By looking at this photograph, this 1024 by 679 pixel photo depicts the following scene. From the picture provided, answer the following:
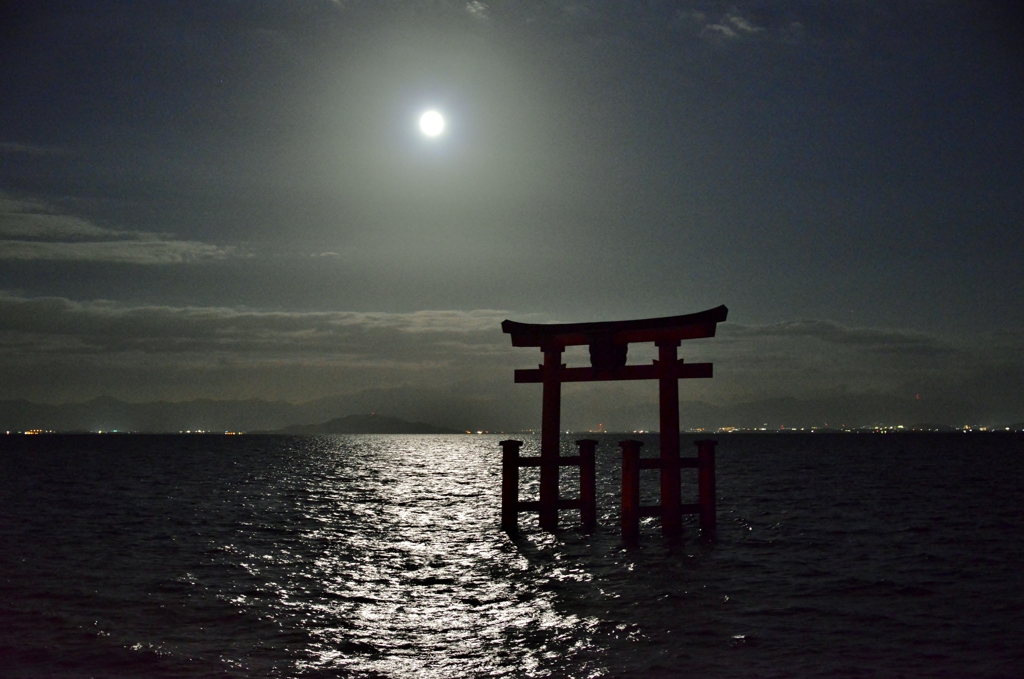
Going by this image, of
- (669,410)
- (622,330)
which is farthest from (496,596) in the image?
(622,330)

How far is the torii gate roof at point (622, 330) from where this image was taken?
60.5 feet

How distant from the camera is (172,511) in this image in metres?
32.3

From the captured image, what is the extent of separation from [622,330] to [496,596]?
7.55 metres

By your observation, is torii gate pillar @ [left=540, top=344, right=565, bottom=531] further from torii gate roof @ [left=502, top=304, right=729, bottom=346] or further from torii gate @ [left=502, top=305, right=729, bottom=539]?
torii gate roof @ [left=502, top=304, right=729, bottom=346]

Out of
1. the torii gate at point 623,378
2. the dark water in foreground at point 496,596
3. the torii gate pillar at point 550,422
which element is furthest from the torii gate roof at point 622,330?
the dark water in foreground at point 496,596

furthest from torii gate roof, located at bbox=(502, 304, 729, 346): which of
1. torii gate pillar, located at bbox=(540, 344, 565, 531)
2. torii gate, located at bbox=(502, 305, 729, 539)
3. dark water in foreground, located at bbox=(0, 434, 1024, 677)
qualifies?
dark water in foreground, located at bbox=(0, 434, 1024, 677)

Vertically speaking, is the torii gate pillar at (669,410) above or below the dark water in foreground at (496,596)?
above

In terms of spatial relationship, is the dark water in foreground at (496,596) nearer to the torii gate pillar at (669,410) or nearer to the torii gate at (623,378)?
the torii gate at (623,378)

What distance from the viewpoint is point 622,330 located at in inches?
776

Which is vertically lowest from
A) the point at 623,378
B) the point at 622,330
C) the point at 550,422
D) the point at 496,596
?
the point at 496,596

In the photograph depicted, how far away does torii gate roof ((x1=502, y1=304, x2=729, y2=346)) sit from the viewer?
1844cm

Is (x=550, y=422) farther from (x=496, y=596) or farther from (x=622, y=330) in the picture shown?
(x=496, y=596)

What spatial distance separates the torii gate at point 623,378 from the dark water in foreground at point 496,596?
1.01 m

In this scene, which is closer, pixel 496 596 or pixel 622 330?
pixel 496 596
